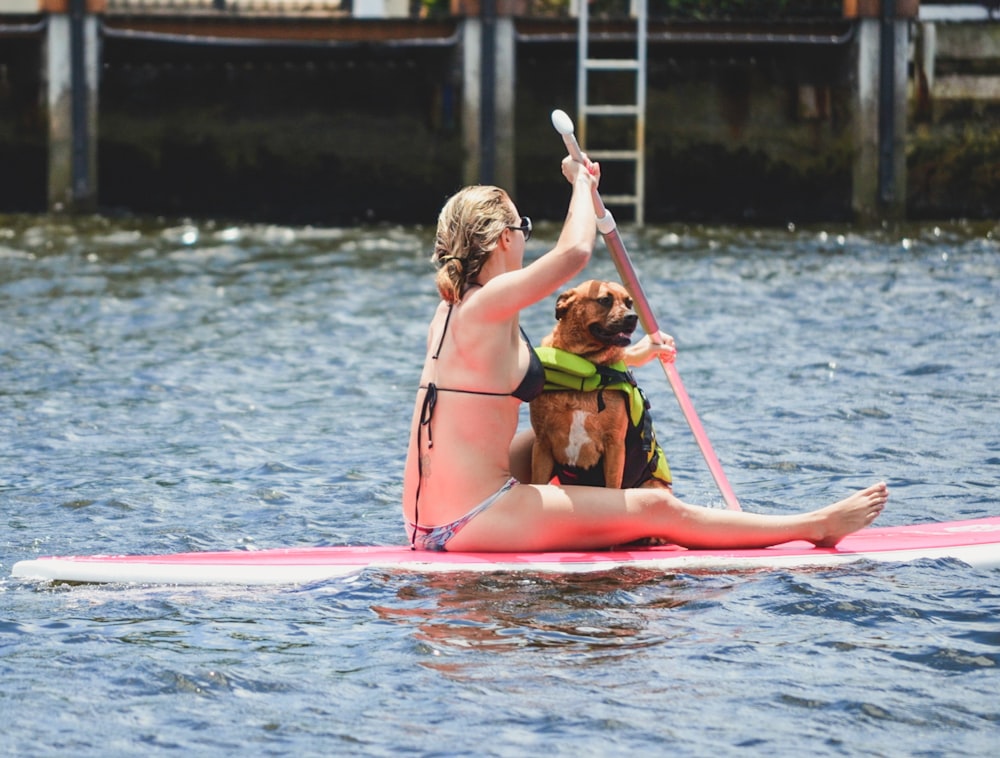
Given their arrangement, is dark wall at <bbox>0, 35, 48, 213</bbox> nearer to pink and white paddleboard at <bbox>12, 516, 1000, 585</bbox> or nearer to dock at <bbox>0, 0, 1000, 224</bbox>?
dock at <bbox>0, 0, 1000, 224</bbox>

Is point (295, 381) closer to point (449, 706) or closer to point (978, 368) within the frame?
point (978, 368)

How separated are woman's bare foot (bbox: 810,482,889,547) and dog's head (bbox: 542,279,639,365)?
92 centimetres

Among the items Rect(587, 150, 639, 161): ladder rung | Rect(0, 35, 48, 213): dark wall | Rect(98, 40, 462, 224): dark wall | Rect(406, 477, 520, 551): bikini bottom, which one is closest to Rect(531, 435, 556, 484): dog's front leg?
Rect(406, 477, 520, 551): bikini bottom

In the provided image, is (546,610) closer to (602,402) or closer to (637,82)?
(602,402)

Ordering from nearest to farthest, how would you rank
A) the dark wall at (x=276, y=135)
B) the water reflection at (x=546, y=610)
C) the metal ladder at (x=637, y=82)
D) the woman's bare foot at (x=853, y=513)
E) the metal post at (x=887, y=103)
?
the water reflection at (x=546, y=610)
the woman's bare foot at (x=853, y=513)
the metal ladder at (x=637, y=82)
the metal post at (x=887, y=103)
the dark wall at (x=276, y=135)

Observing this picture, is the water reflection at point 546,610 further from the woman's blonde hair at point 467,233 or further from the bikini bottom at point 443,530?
the woman's blonde hair at point 467,233

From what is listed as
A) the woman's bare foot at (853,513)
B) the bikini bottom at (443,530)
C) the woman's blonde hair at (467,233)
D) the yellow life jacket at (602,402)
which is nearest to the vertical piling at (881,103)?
→ the woman's bare foot at (853,513)

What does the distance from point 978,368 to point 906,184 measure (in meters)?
8.64

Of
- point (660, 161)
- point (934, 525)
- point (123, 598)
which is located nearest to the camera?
point (123, 598)

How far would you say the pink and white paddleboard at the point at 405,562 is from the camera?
215 inches

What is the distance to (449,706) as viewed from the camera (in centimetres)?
450

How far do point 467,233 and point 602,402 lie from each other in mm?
743

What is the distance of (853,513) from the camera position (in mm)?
5688

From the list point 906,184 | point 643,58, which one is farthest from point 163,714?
point 906,184
